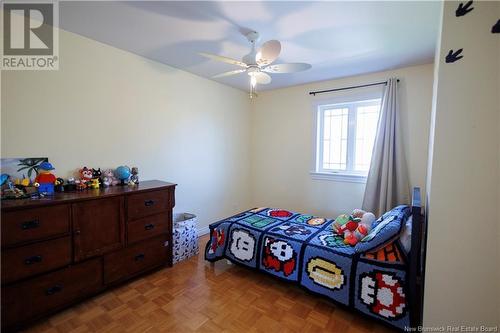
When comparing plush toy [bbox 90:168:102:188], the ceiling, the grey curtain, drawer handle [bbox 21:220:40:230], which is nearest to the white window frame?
the grey curtain

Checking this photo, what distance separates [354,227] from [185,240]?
6.22ft

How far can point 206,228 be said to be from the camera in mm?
3580

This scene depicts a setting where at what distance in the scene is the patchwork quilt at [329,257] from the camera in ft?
5.32

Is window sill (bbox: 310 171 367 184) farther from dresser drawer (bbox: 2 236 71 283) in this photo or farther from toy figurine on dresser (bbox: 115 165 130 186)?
dresser drawer (bbox: 2 236 71 283)

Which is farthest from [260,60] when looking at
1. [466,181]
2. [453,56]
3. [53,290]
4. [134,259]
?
[53,290]

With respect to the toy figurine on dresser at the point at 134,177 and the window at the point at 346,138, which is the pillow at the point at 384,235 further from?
the toy figurine on dresser at the point at 134,177

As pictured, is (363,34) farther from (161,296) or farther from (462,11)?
(161,296)

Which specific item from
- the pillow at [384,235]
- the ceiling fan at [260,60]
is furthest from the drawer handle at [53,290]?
the pillow at [384,235]

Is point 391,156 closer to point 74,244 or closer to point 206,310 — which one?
point 206,310

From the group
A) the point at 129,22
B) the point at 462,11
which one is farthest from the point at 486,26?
the point at 129,22

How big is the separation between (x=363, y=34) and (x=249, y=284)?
8.63 feet

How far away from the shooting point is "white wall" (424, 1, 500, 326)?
1.20 meters

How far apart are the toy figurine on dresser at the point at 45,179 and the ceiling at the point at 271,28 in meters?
1.25

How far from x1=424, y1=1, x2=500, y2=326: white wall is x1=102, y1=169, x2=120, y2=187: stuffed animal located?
2732 mm
